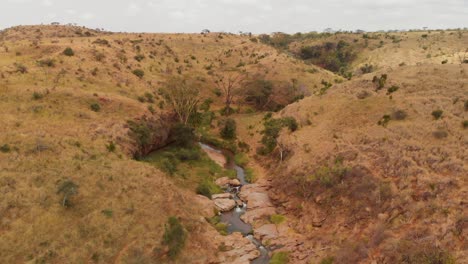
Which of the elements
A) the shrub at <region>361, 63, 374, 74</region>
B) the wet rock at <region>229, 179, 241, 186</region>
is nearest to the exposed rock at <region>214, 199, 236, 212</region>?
the wet rock at <region>229, 179, 241, 186</region>

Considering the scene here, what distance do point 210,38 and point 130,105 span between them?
247ft

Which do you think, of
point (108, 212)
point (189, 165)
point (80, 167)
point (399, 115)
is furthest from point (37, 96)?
point (399, 115)

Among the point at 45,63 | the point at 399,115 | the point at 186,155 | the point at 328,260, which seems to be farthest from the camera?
the point at 45,63

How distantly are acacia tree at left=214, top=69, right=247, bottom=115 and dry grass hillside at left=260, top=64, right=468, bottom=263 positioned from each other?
2717 centimetres

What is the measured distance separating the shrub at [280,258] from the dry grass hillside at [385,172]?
2643 mm

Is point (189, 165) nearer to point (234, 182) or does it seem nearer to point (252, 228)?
point (234, 182)

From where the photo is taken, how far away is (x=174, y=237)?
116ft

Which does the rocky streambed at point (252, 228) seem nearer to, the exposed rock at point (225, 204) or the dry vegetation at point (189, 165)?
the exposed rock at point (225, 204)

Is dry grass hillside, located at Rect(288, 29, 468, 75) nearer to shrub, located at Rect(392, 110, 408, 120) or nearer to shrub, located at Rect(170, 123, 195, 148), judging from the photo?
shrub, located at Rect(392, 110, 408, 120)

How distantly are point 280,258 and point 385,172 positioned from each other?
1574 centimetres

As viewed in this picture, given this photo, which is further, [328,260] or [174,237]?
[174,237]

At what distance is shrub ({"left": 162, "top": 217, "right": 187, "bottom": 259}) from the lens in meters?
34.8

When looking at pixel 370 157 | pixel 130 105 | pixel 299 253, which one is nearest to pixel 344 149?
pixel 370 157

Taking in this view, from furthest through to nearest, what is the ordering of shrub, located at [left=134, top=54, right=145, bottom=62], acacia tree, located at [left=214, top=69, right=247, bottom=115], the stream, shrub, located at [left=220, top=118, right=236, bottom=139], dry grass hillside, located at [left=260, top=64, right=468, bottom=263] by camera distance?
acacia tree, located at [left=214, top=69, right=247, bottom=115], shrub, located at [left=134, top=54, right=145, bottom=62], shrub, located at [left=220, top=118, right=236, bottom=139], the stream, dry grass hillside, located at [left=260, top=64, right=468, bottom=263]
